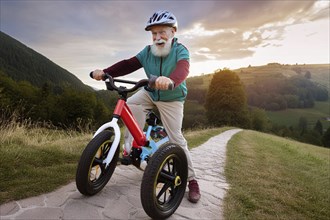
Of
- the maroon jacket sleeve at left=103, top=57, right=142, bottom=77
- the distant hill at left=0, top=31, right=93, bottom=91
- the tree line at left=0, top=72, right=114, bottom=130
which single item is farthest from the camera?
the distant hill at left=0, top=31, right=93, bottom=91

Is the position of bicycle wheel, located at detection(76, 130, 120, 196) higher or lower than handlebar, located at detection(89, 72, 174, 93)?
lower

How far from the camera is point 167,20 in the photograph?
145 inches

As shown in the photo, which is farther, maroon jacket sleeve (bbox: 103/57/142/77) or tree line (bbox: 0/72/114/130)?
tree line (bbox: 0/72/114/130)

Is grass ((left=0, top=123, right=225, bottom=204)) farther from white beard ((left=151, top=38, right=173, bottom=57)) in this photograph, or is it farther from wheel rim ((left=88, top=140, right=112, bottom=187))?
white beard ((left=151, top=38, right=173, bottom=57))

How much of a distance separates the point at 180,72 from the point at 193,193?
1815mm

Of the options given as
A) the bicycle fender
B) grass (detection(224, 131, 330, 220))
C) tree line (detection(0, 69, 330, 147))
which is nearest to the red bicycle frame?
the bicycle fender

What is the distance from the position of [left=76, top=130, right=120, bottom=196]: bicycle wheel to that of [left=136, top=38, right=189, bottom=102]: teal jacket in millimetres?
998

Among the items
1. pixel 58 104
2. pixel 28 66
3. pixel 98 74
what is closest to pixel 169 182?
pixel 98 74

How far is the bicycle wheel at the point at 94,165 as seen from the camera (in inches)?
127

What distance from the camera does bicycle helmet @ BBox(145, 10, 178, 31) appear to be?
144 inches

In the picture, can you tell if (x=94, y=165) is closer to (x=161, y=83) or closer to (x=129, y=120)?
(x=129, y=120)

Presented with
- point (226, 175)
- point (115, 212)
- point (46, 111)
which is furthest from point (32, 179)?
point (46, 111)

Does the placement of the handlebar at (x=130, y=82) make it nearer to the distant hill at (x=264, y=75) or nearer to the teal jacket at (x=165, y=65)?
the teal jacket at (x=165, y=65)

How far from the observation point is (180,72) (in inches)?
145
